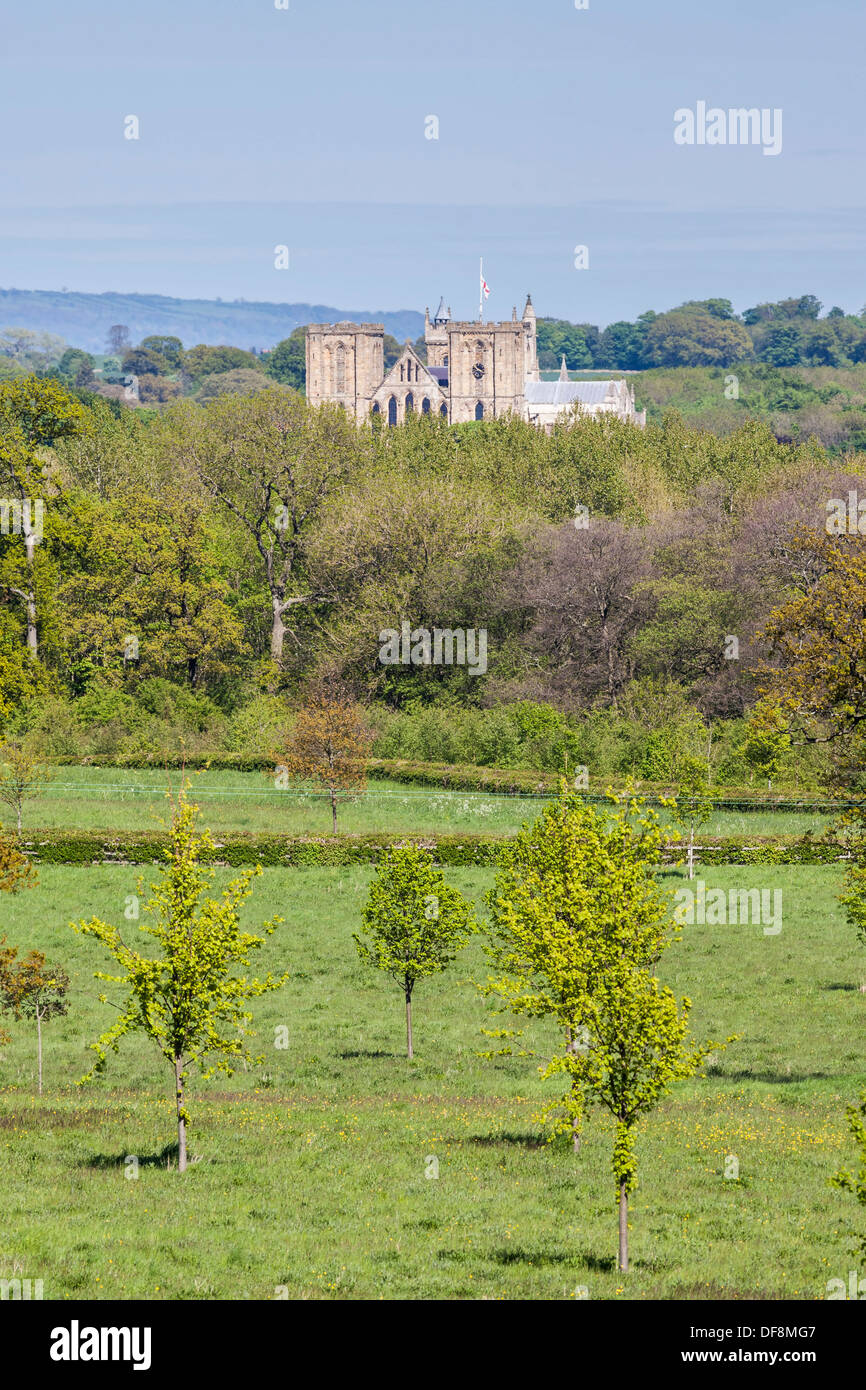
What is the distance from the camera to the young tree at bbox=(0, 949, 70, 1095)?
95.0 ft

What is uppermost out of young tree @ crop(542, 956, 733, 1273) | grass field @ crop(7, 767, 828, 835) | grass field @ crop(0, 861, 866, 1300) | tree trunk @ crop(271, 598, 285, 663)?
tree trunk @ crop(271, 598, 285, 663)

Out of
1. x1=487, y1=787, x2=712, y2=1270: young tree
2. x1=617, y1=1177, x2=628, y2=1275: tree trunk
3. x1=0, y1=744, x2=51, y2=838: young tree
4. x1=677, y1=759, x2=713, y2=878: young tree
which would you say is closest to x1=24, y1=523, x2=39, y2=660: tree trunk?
x1=0, y1=744, x2=51, y2=838: young tree

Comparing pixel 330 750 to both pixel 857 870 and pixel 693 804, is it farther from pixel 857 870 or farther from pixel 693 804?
pixel 857 870

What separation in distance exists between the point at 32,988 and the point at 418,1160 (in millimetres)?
9419

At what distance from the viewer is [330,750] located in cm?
5484

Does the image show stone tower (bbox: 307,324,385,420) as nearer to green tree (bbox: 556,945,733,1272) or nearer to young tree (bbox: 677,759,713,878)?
young tree (bbox: 677,759,713,878)

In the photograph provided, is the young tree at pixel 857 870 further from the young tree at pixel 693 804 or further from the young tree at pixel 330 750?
the young tree at pixel 330 750

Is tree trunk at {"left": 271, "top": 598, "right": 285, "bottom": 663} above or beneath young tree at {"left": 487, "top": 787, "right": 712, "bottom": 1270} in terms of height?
above

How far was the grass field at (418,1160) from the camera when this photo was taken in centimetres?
1875

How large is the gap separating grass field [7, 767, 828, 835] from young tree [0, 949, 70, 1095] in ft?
63.4

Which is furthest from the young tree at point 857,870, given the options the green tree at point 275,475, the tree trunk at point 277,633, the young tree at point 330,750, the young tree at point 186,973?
the green tree at point 275,475

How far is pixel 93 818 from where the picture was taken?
5569 centimetres

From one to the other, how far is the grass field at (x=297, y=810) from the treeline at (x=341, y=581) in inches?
357
